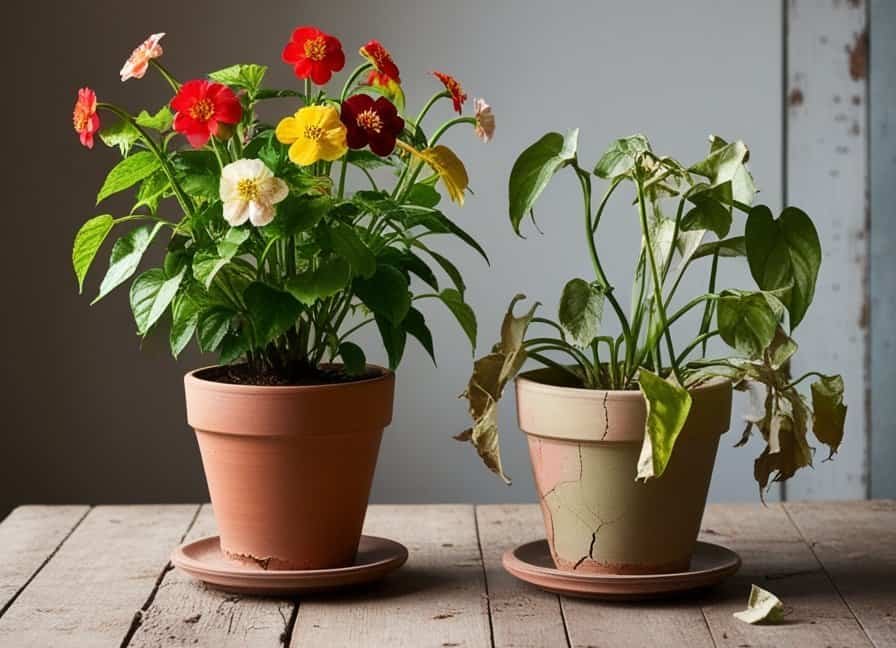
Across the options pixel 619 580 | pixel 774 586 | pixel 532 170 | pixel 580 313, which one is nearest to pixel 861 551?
pixel 774 586

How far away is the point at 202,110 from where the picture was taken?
1071 mm

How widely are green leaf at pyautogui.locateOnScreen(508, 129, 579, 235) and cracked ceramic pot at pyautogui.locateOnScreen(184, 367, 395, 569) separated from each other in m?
0.21

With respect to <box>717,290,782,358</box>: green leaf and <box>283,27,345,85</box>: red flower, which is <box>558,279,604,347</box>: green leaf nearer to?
<box>717,290,782,358</box>: green leaf

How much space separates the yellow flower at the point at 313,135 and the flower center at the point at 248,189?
4 centimetres

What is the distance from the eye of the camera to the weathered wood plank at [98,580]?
107 cm

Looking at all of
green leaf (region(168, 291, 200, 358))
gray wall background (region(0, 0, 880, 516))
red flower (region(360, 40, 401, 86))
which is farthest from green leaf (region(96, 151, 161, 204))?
gray wall background (region(0, 0, 880, 516))

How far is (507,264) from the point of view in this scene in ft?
8.30

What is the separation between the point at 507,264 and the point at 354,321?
1.09 ft

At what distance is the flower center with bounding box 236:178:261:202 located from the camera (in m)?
1.05

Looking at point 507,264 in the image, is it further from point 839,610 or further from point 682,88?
point 839,610

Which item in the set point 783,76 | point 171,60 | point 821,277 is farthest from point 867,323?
point 171,60

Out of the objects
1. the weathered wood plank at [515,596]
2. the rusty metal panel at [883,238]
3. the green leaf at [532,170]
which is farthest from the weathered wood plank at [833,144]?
the green leaf at [532,170]

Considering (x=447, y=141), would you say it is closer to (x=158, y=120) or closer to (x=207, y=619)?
(x=158, y=120)

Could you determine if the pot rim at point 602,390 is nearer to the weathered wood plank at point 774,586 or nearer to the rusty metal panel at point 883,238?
the weathered wood plank at point 774,586
